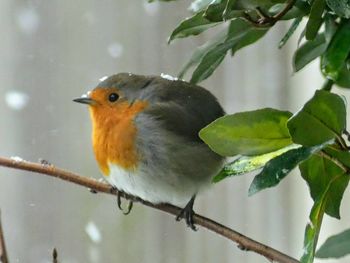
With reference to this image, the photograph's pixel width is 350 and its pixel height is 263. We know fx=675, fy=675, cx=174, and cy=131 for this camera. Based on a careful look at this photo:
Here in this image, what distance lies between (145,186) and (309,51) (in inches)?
12.0

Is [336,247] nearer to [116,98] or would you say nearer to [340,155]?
[340,155]

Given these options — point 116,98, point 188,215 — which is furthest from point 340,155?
point 116,98

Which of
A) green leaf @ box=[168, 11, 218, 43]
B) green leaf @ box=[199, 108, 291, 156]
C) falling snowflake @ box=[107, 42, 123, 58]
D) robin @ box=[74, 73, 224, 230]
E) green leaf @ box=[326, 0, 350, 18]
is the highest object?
green leaf @ box=[326, 0, 350, 18]

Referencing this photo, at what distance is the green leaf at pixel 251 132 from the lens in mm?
561

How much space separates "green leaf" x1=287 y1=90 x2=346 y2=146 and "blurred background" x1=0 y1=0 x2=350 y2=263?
603mm

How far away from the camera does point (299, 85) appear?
5.31 ft

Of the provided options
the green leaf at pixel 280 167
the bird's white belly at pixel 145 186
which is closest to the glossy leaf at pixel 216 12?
the green leaf at pixel 280 167

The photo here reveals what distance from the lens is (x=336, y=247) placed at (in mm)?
729

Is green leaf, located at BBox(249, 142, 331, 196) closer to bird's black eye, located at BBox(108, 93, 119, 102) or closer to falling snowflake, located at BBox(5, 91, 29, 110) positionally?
bird's black eye, located at BBox(108, 93, 119, 102)

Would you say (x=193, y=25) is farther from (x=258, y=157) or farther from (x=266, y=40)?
(x=266, y=40)

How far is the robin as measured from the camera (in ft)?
3.14

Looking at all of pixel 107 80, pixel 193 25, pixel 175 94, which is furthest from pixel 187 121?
pixel 193 25

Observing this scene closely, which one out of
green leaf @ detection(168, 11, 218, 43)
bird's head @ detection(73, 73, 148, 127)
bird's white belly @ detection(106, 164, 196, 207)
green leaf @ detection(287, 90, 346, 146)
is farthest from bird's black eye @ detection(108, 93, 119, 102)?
green leaf @ detection(287, 90, 346, 146)

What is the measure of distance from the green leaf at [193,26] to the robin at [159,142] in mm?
284
